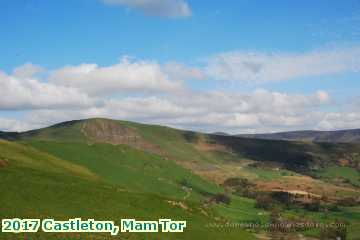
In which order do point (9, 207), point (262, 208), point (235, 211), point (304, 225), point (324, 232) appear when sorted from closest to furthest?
point (9, 207) < point (324, 232) < point (304, 225) < point (235, 211) < point (262, 208)

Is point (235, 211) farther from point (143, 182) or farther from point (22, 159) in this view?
point (22, 159)

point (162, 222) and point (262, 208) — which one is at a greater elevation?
point (162, 222)

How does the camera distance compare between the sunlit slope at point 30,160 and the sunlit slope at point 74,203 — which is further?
the sunlit slope at point 30,160

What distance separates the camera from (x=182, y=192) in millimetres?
174375

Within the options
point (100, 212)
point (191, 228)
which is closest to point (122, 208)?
point (100, 212)

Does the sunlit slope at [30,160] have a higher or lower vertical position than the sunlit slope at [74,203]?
higher

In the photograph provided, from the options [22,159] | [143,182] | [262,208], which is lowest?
[262,208]

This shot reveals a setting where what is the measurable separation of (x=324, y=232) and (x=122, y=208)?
86341 mm

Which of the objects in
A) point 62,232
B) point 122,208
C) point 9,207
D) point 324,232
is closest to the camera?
point 62,232

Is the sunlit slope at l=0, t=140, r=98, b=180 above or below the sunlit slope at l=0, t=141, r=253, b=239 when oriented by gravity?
above

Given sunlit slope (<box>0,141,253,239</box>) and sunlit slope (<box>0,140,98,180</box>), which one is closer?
sunlit slope (<box>0,141,253,239</box>)

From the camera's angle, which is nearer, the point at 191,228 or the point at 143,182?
the point at 191,228

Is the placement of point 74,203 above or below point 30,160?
below

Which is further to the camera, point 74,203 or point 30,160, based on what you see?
point 30,160
